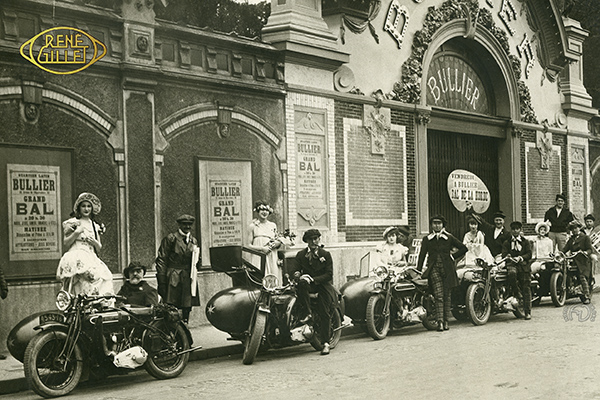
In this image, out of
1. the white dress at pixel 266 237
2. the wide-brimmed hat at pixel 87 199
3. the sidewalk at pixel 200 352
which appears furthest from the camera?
the white dress at pixel 266 237

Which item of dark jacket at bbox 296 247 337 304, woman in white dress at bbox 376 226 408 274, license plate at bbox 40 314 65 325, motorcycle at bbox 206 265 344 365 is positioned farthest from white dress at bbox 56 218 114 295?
woman in white dress at bbox 376 226 408 274

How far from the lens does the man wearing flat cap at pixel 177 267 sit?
11.5 meters

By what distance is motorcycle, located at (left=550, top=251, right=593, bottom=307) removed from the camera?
17.5 meters

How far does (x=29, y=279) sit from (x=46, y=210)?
1011 mm

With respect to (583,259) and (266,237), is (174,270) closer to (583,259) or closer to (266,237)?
(266,237)

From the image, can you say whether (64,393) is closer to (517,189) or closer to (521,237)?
A: (521,237)

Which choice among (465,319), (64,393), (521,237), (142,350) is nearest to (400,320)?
(465,319)

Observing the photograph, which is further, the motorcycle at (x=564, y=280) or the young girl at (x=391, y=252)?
the motorcycle at (x=564, y=280)

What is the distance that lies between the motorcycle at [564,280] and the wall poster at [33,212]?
10299 millimetres

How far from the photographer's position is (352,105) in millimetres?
18172

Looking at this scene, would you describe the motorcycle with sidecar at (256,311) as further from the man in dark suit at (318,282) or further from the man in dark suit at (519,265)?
the man in dark suit at (519,265)

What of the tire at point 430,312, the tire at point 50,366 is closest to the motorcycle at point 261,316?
the tire at point 50,366

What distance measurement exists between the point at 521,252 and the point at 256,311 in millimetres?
6614

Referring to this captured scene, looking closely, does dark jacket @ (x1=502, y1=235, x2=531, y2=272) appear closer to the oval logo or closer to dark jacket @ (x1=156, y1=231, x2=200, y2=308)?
dark jacket @ (x1=156, y1=231, x2=200, y2=308)
